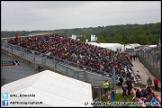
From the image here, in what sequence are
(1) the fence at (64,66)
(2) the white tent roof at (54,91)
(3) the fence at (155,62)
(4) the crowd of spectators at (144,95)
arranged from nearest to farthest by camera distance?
(2) the white tent roof at (54,91) → (4) the crowd of spectators at (144,95) → (1) the fence at (64,66) → (3) the fence at (155,62)

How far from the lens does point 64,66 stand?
62.4 ft

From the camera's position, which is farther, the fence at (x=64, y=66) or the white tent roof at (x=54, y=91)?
the fence at (x=64, y=66)

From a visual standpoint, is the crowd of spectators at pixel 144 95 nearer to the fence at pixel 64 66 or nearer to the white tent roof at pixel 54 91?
the fence at pixel 64 66

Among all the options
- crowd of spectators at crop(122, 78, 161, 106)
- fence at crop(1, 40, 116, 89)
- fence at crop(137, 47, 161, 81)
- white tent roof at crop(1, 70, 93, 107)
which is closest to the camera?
white tent roof at crop(1, 70, 93, 107)

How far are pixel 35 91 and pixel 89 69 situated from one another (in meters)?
10.3

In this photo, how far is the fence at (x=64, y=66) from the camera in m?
17.5

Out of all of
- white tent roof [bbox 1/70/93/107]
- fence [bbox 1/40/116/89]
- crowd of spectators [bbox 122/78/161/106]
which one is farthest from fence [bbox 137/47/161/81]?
white tent roof [bbox 1/70/93/107]

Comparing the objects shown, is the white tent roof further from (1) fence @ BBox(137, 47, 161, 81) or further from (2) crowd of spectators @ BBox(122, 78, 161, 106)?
(1) fence @ BBox(137, 47, 161, 81)

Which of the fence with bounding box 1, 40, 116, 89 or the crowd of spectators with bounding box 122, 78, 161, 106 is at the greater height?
the fence with bounding box 1, 40, 116, 89

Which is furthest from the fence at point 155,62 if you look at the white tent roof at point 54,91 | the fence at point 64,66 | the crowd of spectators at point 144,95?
the white tent roof at point 54,91

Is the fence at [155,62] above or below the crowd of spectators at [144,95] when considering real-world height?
above

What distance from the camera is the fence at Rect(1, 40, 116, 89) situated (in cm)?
1745

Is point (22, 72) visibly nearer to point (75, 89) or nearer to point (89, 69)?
point (89, 69)

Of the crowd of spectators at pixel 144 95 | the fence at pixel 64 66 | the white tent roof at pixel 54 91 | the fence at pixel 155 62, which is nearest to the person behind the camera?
the white tent roof at pixel 54 91
